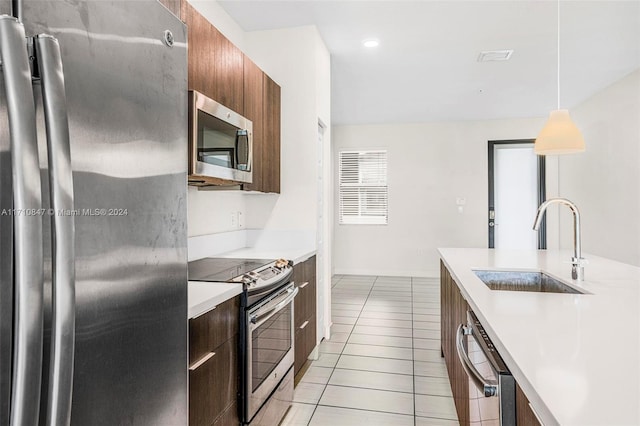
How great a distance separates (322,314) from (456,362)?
162 cm

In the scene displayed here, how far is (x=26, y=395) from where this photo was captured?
589 millimetres

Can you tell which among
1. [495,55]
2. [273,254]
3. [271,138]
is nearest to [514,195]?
[495,55]

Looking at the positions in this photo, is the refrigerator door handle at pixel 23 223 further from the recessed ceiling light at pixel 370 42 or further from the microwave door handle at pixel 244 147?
the recessed ceiling light at pixel 370 42

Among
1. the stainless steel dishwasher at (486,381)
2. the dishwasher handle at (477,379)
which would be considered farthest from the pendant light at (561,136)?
the dishwasher handle at (477,379)

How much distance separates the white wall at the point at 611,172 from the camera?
13.8 feet

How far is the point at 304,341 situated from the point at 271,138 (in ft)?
4.96

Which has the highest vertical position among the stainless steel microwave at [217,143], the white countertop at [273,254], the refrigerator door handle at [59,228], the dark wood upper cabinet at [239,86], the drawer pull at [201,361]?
the dark wood upper cabinet at [239,86]

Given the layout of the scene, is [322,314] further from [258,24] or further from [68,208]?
[68,208]

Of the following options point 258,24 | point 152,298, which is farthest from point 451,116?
point 152,298

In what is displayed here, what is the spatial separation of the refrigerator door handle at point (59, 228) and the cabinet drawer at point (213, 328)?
2.28ft

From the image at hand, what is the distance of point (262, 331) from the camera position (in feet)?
6.29

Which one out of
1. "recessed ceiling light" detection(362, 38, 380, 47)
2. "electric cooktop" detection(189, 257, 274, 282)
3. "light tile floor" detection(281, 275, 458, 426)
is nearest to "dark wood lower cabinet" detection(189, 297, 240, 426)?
"electric cooktop" detection(189, 257, 274, 282)

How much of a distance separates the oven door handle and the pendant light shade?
1.91 meters

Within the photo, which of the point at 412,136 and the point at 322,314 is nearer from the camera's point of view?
the point at 322,314
